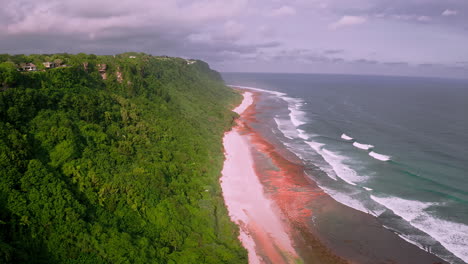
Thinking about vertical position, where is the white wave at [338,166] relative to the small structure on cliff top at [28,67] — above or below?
below

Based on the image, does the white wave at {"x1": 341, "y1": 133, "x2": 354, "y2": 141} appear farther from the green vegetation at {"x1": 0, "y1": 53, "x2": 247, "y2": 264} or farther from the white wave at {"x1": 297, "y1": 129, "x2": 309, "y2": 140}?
the green vegetation at {"x1": 0, "y1": 53, "x2": 247, "y2": 264}

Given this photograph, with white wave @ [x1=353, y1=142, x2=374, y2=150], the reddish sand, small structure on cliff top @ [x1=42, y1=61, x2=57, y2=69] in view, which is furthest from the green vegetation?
white wave @ [x1=353, y1=142, x2=374, y2=150]

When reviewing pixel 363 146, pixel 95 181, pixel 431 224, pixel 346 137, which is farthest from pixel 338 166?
pixel 95 181

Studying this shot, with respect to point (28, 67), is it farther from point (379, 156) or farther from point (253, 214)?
point (379, 156)

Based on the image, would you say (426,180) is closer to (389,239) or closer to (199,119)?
(389,239)

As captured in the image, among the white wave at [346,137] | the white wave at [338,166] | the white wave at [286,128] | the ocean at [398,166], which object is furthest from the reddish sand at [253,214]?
the white wave at [346,137]

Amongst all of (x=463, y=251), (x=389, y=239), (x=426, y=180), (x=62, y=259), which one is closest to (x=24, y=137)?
(x=62, y=259)

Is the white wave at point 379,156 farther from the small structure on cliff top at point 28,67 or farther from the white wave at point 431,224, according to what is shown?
the small structure on cliff top at point 28,67
